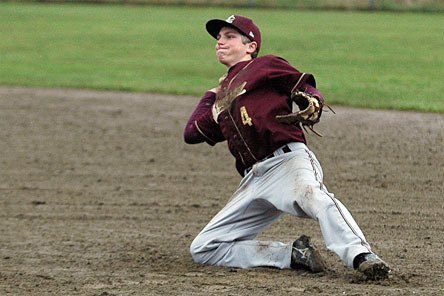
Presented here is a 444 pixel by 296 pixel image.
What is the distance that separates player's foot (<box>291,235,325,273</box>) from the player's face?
3.73 feet

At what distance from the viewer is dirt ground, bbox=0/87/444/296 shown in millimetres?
5645

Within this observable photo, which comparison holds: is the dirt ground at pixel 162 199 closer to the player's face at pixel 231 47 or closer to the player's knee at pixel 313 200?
the player's knee at pixel 313 200

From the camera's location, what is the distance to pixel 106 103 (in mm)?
13578

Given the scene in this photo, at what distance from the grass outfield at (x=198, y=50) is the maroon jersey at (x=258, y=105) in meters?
6.61

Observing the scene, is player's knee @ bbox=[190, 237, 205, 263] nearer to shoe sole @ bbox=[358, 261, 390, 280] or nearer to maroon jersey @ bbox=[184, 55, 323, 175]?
maroon jersey @ bbox=[184, 55, 323, 175]

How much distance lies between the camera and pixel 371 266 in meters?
5.29

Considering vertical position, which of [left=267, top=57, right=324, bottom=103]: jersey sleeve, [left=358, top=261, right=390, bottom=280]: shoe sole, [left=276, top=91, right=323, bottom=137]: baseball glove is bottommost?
[left=358, top=261, right=390, bottom=280]: shoe sole

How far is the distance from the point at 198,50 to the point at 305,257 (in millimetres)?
15504

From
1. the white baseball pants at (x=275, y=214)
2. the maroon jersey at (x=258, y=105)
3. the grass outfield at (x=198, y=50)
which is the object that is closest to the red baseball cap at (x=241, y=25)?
the maroon jersey at (x=258, y=105)

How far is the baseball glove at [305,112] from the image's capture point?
18.2 ft

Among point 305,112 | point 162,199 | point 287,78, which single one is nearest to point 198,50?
point 162,199

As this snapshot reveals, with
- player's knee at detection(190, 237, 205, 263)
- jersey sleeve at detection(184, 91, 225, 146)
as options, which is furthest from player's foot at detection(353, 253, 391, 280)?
jersey sleeve at detection(184, 91, 225, 146)

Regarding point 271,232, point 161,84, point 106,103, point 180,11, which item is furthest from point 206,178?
point 180,11

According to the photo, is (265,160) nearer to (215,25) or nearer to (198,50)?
(215,25)
